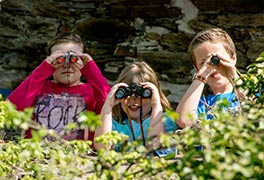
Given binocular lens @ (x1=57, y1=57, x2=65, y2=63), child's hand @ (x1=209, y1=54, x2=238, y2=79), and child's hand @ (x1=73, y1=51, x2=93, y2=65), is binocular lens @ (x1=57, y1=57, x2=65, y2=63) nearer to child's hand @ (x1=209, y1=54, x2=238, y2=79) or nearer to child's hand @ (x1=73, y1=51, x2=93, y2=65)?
child's hand @ (x1=73, y1=51, x2=93, y2=65)

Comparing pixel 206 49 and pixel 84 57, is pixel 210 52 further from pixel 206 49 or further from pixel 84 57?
pixel 84 57

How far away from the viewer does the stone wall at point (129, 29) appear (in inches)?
146

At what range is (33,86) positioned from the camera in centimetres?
303

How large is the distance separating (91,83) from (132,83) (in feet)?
1.74

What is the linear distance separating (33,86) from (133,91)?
712 millimetres

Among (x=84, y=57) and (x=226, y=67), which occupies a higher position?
(x=84, y=57)

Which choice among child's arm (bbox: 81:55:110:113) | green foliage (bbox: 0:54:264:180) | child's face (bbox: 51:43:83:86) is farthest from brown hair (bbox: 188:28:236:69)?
green foliage (bbox: 0:54:264:180)

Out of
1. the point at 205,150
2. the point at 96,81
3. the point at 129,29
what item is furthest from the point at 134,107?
the point at 205,150

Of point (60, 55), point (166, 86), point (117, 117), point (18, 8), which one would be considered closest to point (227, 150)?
point (117, 117)

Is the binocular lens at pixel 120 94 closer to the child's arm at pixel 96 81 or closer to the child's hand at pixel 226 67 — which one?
the child's hand at pixel 226 67

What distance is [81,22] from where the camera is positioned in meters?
3.91

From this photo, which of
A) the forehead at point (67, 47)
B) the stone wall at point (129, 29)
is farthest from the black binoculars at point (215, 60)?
the stone wall at point (129, 29)

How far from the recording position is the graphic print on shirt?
297cm

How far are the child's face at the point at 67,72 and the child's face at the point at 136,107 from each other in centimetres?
40
